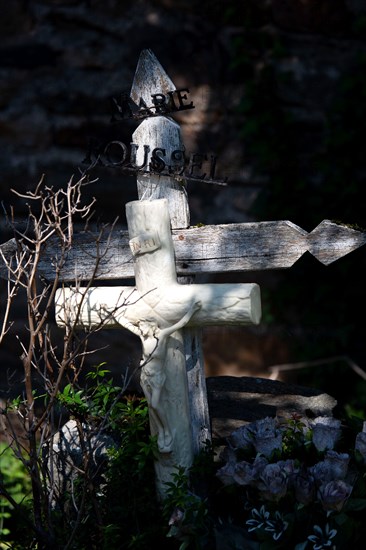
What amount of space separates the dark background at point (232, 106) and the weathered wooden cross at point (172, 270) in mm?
1844

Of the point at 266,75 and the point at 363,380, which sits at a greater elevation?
the point at 266,75

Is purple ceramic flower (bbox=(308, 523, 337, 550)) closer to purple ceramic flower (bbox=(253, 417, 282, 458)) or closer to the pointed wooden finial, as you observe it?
purple ceramic flower (bbox=(253, 417, 282, 458))

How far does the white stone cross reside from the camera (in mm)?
2691

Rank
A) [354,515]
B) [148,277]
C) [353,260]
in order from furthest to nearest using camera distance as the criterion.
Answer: [353,260], [148,277], [354,515]

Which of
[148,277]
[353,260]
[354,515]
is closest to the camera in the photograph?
[354,515]

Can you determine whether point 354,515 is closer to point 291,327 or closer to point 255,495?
point 255,495

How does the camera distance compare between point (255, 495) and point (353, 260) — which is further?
point (353, 260)

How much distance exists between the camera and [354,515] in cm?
255

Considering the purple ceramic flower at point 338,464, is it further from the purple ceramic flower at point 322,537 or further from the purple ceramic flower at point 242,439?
the purple ceramic flower at point 242,439

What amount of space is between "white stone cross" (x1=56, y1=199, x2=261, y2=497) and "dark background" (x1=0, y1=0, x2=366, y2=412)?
6.24 ft

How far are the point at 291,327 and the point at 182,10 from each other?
179 cm

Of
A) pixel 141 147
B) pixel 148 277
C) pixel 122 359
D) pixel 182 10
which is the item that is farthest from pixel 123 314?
pixel 182 10

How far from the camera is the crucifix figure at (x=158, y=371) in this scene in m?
2.71

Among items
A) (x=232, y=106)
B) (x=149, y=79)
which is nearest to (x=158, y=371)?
(x=149, y=79)
